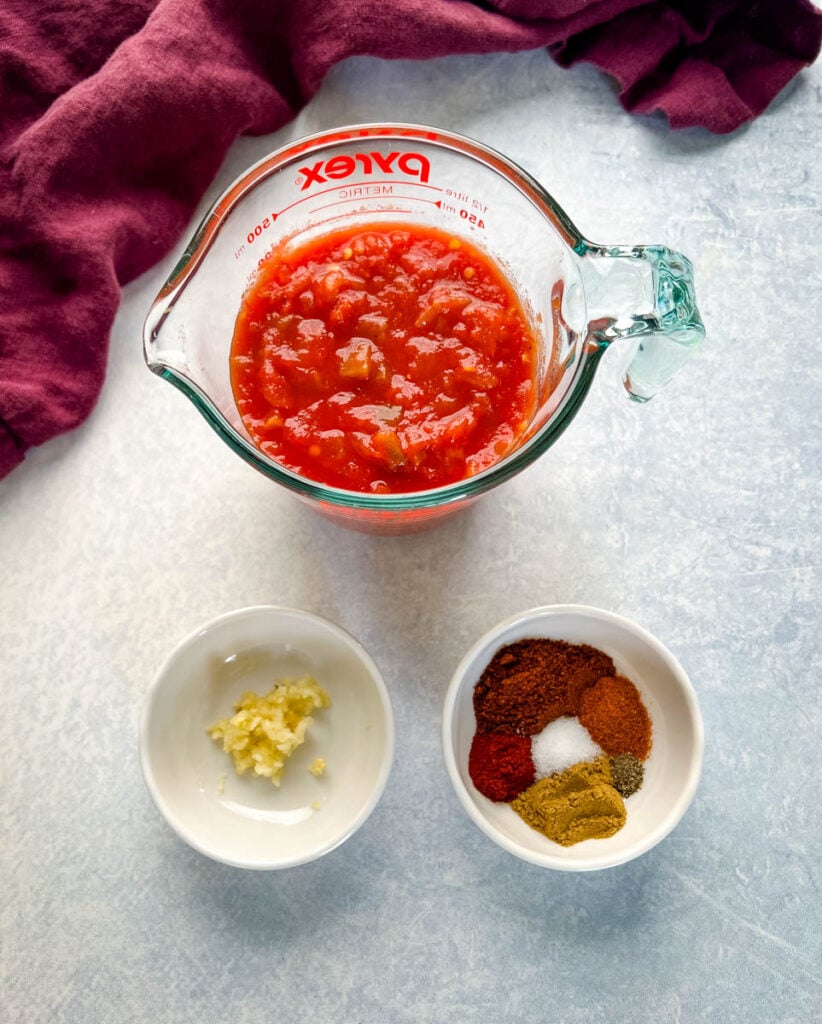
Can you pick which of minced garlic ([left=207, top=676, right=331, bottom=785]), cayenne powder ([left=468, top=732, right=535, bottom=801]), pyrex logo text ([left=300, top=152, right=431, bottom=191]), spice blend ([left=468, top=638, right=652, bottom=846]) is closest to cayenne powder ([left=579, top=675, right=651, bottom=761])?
spice blend ([left=468, top=638, right=652, bottom=846])

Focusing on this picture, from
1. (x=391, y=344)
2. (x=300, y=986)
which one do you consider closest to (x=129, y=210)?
(x=391, y=344)

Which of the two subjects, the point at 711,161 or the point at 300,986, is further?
the point at 711,161

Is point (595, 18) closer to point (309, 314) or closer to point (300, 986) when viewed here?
point (309, 314)

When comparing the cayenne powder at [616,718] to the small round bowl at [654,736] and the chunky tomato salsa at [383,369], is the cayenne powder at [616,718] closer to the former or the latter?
the small round bowl at [654,736]

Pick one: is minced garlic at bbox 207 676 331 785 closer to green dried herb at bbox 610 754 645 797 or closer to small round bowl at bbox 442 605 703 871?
small round bowl at bbox 442 605 703 871

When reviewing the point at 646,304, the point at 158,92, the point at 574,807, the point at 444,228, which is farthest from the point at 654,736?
the point at 158,92

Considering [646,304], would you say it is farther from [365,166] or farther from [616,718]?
[616,718]

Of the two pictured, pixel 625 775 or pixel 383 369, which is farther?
pixel 625 775
